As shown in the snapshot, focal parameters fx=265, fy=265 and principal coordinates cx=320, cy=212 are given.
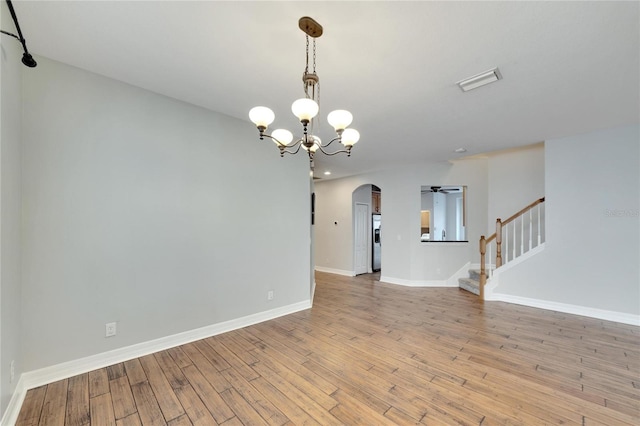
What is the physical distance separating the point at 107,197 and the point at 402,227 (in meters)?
5.56

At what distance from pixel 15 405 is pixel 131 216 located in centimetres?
163

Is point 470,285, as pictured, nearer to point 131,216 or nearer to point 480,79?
point 480,79

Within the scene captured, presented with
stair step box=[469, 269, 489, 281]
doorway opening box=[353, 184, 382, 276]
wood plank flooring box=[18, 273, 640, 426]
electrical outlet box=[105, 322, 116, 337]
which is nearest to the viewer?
wood plank flooring box=[18, 273, 640, 426]

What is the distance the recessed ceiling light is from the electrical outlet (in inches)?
166

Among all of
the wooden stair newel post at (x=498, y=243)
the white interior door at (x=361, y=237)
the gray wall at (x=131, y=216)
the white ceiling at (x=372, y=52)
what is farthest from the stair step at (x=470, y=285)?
the gray wall at (x=131, y=216)

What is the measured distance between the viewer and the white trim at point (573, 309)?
3817mm

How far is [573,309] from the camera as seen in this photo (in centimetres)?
422

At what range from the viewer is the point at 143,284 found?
2822 mm

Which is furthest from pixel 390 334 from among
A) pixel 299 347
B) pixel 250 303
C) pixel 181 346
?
pixel 181 346

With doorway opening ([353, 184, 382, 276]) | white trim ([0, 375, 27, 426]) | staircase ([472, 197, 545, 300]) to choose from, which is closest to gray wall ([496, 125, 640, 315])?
staircase ([472, 197, 545, 300])

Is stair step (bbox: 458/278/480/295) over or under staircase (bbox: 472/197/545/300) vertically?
under

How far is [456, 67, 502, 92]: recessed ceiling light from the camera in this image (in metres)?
2.46

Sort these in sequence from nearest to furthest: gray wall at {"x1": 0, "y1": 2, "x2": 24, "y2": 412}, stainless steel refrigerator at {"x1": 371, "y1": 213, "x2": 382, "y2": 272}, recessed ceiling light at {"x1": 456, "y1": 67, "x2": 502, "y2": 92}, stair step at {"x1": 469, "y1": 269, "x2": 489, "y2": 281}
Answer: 1. gray wall at {"x1": 0, "y1": 2, "x2": 24, "y2": 412}
2. recessed ceiling light at {"x1": 456, "y1": 67, "x2": 502, "y2": 92}
3. stair step at {"x1": 469, "y1": 269, "x2": 489, "y2": 281}
4. stainless steel refrigerator at {"x1": 371, "y1": 213, "x2": 382, "y2": 272}

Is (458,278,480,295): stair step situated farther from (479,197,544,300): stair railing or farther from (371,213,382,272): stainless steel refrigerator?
(371,213,382,272): stainless steel refrigerator
